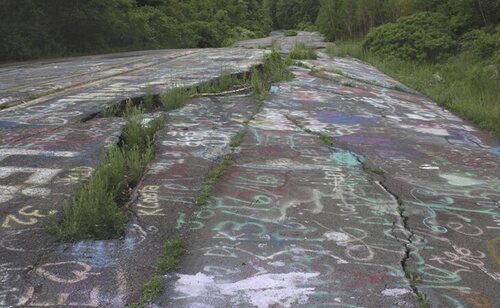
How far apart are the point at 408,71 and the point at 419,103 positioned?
7.39 meters

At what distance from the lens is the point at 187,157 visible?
21.3ft

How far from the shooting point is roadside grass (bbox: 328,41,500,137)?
1186 centimetres

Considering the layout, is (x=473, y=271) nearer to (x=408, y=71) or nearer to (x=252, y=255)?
(x=252, y=255)

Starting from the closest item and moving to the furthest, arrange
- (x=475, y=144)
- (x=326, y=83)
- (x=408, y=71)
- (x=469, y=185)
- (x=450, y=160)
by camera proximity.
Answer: (x=469, y=185) < (x=450, y=160) < (x=475, y=144) < (x=326, y=83) < (x=408, y=71)

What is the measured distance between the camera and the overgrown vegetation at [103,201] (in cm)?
406

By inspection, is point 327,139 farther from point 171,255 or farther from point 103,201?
point 171,255

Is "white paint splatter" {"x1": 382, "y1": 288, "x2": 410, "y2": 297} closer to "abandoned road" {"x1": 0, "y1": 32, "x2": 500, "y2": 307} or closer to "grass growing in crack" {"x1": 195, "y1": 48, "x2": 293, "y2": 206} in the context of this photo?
"abandoned road" {"x1": 0, "y1": 32, "x2": 500, "y2": 307}

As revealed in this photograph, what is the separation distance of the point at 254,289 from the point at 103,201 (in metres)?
1.52

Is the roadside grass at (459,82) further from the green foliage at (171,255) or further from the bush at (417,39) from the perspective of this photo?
the green foliage at (171,255)

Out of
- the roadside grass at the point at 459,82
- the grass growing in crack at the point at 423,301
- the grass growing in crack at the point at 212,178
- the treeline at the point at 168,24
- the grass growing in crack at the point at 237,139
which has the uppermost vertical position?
the treeline at the point at 168,24

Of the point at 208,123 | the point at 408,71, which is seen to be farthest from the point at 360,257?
the point at 408,71

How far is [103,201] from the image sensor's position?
4285 millimetres

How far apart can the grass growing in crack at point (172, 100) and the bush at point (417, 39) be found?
51.6 feet

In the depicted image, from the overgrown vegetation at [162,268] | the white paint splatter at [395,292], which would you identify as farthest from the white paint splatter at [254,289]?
the white paint splatter at [395,292]
